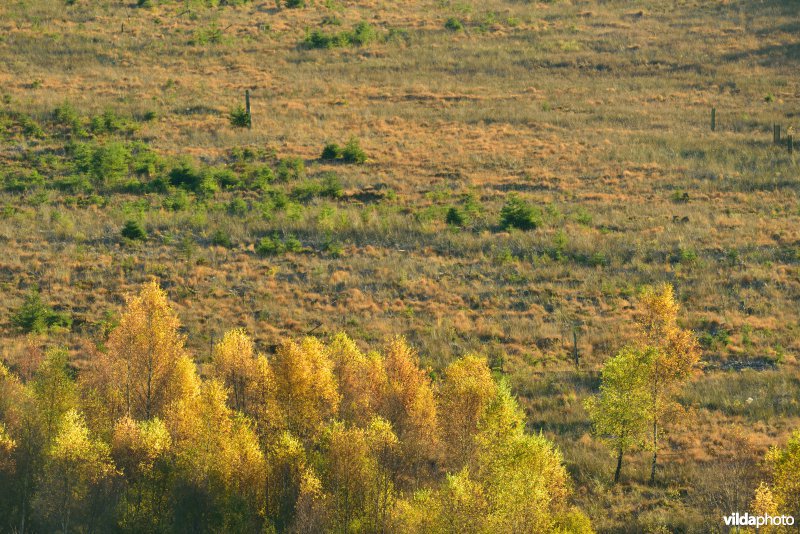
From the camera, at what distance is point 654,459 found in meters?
37.9

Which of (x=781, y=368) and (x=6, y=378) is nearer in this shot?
(x=6, y=378)

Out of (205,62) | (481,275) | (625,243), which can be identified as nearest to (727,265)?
(625,243)

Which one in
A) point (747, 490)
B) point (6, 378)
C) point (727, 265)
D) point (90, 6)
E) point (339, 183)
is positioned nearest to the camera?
point (747, 490)

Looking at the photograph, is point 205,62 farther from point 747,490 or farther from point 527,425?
point 747,490

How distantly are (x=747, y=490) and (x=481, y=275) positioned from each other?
85.5ft

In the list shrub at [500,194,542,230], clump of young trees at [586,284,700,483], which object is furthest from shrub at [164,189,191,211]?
clump of young trees at [586,284,700,483]

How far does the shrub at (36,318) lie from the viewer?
1927 inches

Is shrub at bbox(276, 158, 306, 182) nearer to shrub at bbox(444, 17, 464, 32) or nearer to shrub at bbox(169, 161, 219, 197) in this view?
shrub at bbox(169, 161, 219, 197)

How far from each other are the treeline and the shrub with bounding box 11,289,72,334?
8.19m

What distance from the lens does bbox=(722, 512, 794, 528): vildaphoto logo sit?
95.9ft

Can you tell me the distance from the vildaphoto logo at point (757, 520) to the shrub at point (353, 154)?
160 feet

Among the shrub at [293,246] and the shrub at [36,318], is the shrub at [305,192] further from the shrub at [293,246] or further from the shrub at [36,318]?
the shrub at [36,318]

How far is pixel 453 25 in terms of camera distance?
104m

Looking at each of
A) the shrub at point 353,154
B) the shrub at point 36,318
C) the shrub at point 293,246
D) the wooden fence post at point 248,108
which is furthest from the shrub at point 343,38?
the shrub at point 36,318
